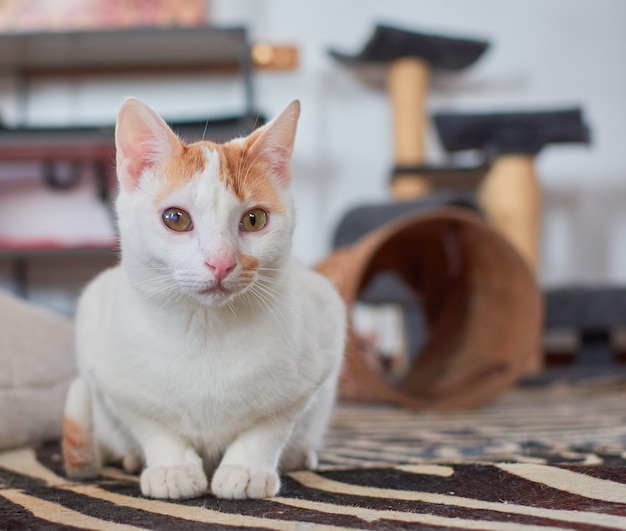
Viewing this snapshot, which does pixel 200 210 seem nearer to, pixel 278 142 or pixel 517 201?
pixel 278 142

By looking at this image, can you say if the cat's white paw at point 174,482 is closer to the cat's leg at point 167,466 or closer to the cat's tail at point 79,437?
the cat's leg at point 167,466

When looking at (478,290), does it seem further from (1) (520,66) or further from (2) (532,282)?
(1) (520,66)

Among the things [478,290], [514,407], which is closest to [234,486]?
[514,407]

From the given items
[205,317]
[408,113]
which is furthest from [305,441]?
[408,113]

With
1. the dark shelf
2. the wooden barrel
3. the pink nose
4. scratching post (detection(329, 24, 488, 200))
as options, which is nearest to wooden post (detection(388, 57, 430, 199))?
scratching post (detection(329, 24, 488, 200))

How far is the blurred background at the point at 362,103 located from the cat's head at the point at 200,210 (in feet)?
5.99

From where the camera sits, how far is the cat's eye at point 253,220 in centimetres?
83

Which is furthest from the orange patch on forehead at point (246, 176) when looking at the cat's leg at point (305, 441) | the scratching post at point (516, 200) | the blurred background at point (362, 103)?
the blurred background at point (362, 103)

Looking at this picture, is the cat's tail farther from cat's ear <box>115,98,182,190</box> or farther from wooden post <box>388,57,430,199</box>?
wooden post <box>388,57,430,199</box>

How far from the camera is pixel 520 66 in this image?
2.83m

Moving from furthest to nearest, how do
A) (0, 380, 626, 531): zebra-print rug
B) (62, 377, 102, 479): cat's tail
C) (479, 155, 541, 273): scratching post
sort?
1. (479, 155, 541, 273): scratching post
2. (62, 377, 102, 479): cat's tail
3. (0, 380, 626, 531): zebra-print rug

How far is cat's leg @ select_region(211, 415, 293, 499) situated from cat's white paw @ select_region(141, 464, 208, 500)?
0.7 inches

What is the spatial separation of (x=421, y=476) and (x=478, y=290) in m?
1.17

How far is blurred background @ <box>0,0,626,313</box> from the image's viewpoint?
2734mm
